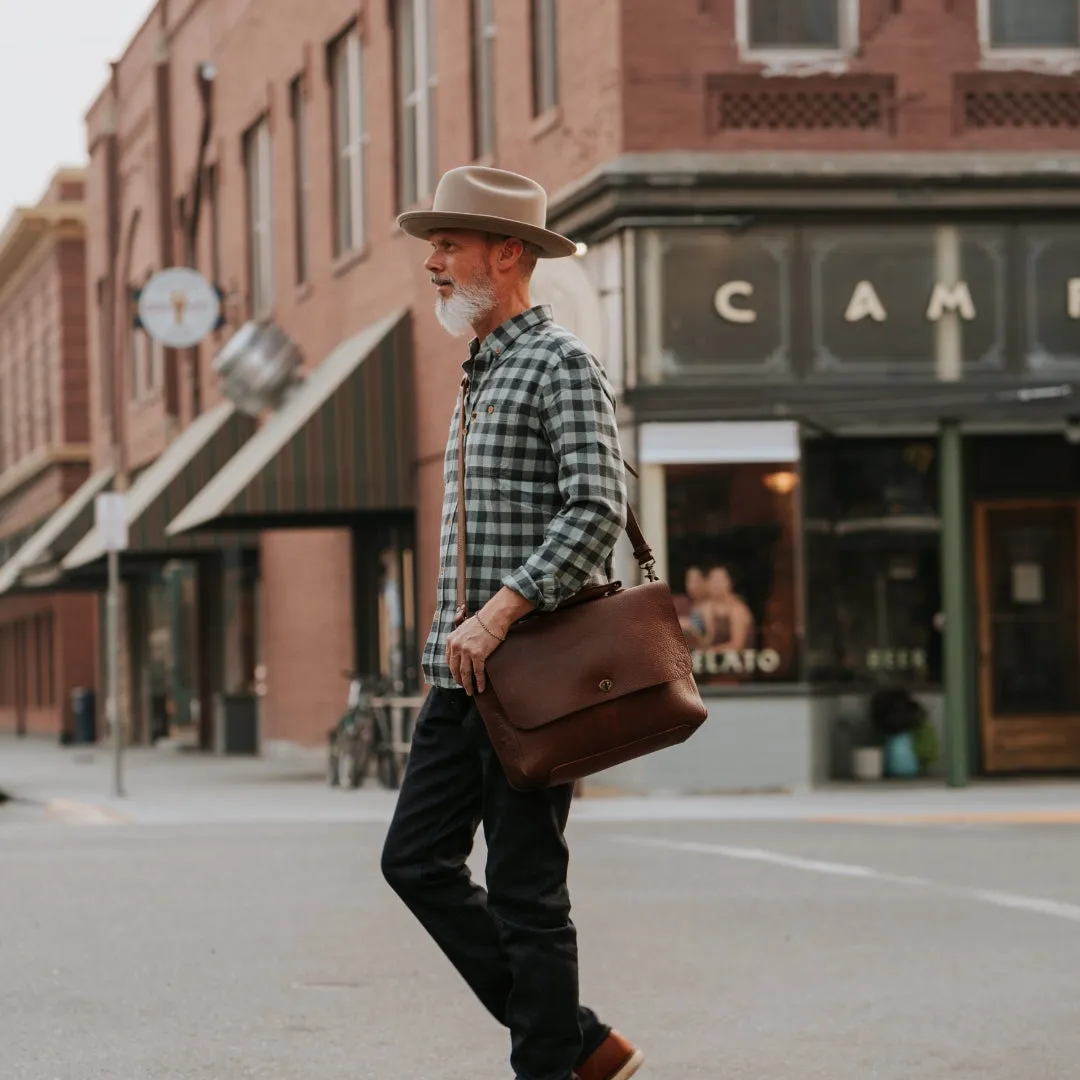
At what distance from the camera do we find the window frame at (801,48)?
19000 millimetres

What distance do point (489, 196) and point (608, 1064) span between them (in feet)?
6.41

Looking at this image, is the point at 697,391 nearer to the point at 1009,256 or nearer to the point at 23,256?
the point at 1009,256

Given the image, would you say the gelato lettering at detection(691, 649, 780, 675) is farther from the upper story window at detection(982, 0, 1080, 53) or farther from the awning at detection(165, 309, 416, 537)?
the upper story window at detection(982, 0, 1080, 53)

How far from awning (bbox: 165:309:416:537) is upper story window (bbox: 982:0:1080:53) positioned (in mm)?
6795

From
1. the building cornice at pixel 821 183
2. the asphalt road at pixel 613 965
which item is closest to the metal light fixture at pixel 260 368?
the building cornice at pixel 821 183

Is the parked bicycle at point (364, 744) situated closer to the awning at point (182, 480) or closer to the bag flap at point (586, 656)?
the awning at point (182, 480)

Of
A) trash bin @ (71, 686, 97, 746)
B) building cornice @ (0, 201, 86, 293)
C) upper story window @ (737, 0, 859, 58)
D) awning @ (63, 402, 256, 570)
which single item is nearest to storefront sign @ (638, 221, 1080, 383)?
upper story window @ (737, 0, 859, 58)

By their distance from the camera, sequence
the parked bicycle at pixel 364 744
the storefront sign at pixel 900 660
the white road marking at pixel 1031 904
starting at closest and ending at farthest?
the white road marking at pixel 1031 904 → the storefront sign at pixel 900 660 → the parked bicycle at pixel 364 744

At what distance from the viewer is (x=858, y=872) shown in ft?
37.8

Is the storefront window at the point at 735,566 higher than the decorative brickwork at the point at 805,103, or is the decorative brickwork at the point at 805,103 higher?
the decorative brickwork at the point at 805,103

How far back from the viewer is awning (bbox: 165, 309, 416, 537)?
74.1ft

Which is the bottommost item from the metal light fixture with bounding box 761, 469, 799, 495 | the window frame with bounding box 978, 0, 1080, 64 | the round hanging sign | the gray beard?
the gray beard

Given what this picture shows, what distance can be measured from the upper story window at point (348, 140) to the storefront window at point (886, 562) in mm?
7734

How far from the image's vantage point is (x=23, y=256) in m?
50.4
